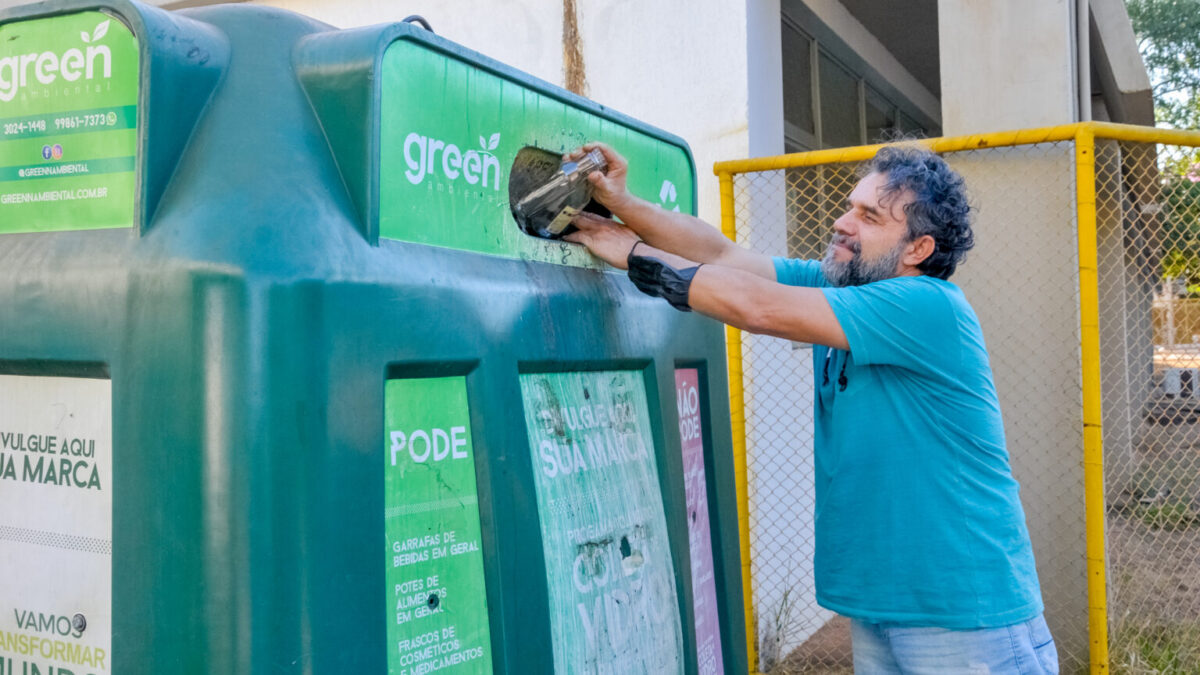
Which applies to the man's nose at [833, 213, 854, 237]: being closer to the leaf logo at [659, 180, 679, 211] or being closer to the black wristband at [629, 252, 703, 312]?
the leaf logo at [659, 180, 679, 211]

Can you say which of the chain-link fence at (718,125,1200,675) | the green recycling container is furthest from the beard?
the chain-link fence at (718,125,1200,675)

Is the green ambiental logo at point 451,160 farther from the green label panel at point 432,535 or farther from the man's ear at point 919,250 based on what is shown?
the man's ear at point 919,250

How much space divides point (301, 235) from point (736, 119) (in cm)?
422

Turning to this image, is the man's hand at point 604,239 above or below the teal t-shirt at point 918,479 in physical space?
above

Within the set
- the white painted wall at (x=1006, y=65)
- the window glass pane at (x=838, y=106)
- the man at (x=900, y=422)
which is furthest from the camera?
the window glass pane at (x=838, y=106)

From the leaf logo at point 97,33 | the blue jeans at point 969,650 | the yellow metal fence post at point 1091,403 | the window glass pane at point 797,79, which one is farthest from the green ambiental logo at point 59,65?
the window glass pane at point 797,79

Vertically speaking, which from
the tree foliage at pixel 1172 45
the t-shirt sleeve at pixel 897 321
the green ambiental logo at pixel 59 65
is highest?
the tree foliage at pixel 1172 45

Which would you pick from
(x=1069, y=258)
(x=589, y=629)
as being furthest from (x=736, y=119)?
(x=589, y=629)

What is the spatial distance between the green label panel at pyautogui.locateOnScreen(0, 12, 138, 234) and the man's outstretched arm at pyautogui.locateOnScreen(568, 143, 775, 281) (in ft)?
2.79

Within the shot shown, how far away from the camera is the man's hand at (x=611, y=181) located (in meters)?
2.12

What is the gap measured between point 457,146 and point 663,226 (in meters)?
0.77

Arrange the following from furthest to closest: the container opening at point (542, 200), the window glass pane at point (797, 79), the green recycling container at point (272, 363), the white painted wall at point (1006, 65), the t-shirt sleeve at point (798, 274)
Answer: the window glass pane at point (797, 79), the white painted wall at point (1006, 65), the t-shirt sleeve at point (798, 274), the container opening at point (542, 200), the green recycling container at point (272, 363)

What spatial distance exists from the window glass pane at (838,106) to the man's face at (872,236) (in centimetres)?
560

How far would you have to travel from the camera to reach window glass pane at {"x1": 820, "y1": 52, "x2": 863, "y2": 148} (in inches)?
315
